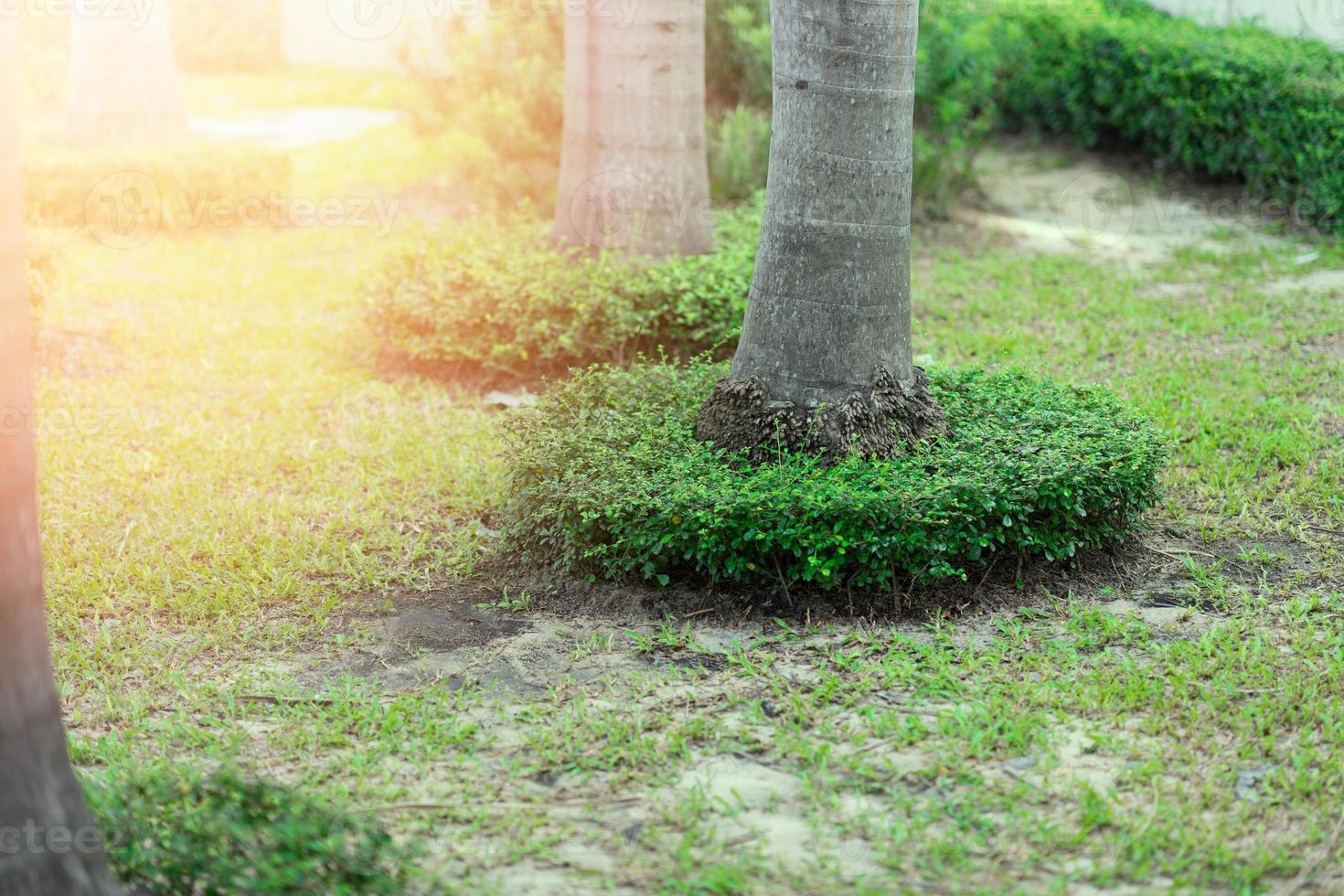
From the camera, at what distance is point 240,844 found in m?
2.91

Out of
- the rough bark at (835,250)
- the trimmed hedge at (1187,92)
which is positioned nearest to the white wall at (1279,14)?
the trimmed hedge at (1187,92)

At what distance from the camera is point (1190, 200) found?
1044 centimetres

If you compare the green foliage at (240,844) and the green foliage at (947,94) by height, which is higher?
the green foliage at (947,94)

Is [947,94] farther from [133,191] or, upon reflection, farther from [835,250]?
[133,191]

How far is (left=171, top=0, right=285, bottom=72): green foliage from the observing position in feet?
55.3

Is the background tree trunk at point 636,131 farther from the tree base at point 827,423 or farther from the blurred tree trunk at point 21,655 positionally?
the blurred tree trunk at point 21,655

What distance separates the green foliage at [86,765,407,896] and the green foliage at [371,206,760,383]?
395cm

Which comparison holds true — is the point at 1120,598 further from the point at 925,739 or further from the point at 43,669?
the point at 43,669

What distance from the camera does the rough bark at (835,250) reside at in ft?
15.0

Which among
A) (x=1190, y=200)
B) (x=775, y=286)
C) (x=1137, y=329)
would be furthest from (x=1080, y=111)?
(x=775, y=286)

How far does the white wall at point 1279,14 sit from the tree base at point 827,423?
24.6ft

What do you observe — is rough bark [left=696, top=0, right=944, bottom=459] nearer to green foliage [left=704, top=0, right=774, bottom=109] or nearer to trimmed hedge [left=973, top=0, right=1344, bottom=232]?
green foliage [left=704, top=0, right=774, bottom=109]

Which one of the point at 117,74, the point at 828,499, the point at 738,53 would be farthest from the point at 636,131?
the point at 117,74

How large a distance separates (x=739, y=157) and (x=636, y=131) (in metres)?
2.14
